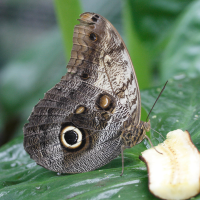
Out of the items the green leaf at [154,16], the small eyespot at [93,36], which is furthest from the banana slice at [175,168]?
the green leaf at [154,16]

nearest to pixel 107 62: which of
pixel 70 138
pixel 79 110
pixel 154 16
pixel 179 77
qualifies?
pixel 79 110

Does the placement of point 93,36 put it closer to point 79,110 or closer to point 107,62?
point 107,62

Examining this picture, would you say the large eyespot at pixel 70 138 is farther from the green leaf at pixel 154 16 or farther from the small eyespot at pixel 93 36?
the green leaf at pixel 154 16

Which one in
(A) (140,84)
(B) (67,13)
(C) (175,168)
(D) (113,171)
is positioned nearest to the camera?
(C) (175,168)

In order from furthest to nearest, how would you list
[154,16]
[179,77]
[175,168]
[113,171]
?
1. [154,16]
2. [179,77]
3. [113,171]
4. [175,168]

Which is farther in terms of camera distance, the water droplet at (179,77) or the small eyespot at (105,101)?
the water droplet at (179,77)

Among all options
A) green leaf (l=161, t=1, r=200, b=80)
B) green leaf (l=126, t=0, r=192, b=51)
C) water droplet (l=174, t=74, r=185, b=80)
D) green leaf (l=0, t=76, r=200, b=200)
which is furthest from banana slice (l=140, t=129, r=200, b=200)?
green leaf (l=126, t=0, r=192, b=51)
